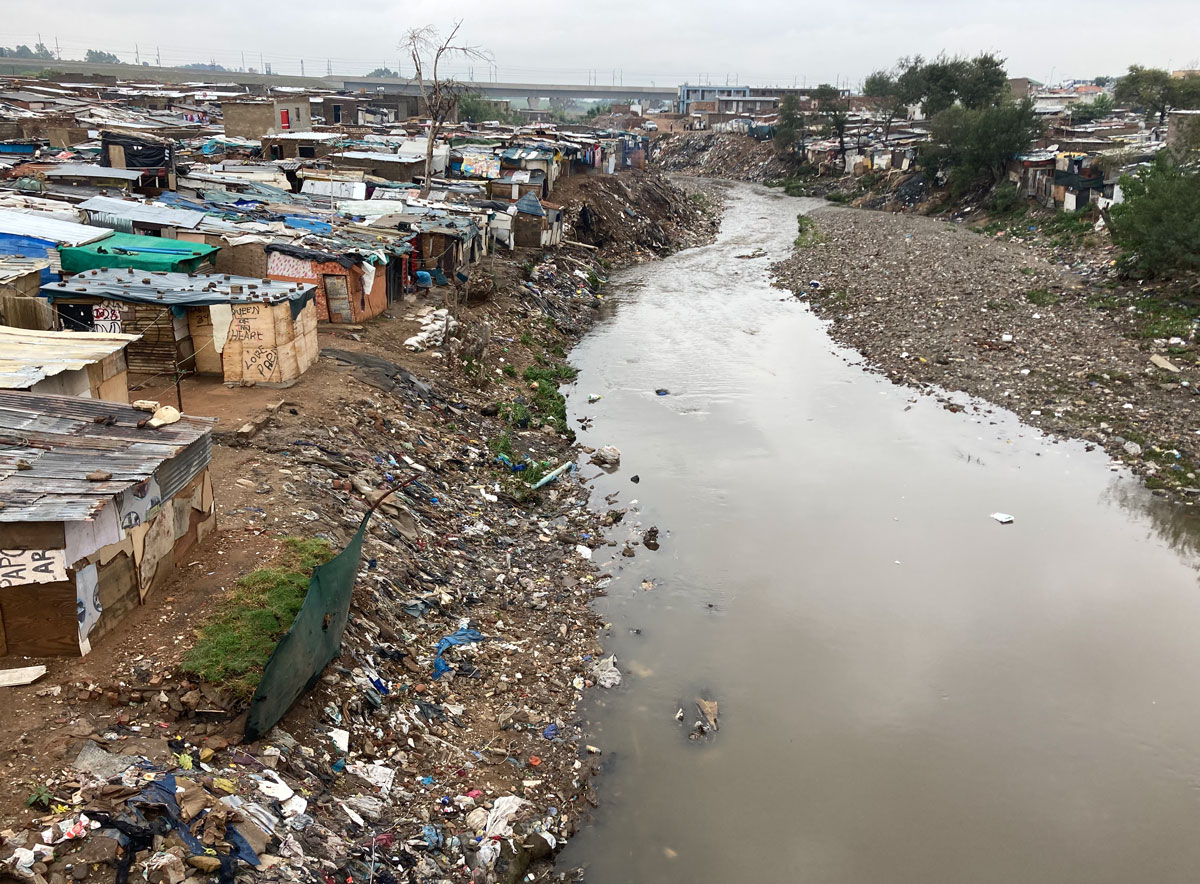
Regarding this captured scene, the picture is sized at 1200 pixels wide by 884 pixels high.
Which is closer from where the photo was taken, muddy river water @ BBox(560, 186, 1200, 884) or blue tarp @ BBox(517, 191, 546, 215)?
muddy river water @ BBox(560, 186, 1200, 884)

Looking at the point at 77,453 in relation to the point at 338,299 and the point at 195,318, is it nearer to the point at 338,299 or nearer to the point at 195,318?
the point at 195,318

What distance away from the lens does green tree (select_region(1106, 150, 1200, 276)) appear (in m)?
18.3

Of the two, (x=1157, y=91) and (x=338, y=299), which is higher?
(x=1157, y=91)

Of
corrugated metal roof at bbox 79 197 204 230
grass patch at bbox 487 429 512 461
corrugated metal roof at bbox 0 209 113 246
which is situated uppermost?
corrugated metal roof at bbox 79 197 204 230

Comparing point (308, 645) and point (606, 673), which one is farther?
point (606, 673)

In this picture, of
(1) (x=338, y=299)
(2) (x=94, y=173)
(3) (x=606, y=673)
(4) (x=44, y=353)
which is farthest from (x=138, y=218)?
(3) (x=606, y=673)

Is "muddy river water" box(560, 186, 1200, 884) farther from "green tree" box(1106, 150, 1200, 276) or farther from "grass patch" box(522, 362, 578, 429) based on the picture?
"green tree" box(1106, 150, 1200, 276)

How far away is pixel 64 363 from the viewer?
7441mm

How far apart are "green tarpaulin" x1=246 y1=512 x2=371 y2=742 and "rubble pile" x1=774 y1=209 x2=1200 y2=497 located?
1166 centimetres

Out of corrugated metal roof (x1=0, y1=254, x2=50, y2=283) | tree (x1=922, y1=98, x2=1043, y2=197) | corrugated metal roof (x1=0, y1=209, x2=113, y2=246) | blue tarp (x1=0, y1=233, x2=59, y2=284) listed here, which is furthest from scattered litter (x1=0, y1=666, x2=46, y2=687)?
tree (x1=922, y1=98, x2=1043, y2=197)

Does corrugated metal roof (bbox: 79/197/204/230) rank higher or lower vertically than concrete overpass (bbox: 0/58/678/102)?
lower

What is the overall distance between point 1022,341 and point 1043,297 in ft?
11.2

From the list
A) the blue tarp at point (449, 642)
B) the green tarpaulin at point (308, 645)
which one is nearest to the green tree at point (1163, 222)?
the blue tarp at point (449, 642)

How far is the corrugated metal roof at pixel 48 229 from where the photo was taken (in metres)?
11.8
